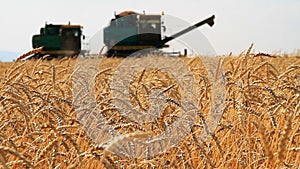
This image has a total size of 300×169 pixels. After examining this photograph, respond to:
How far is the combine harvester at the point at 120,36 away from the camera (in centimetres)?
1809

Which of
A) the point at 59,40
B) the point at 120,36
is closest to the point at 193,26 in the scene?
the point at 120,36

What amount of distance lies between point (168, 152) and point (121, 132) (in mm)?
271

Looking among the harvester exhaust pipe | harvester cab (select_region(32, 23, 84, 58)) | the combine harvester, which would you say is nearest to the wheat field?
the harvester exhaust pipe

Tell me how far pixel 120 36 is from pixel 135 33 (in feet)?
2.08

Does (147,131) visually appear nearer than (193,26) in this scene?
Yes

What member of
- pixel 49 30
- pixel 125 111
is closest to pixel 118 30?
pixel 49 30

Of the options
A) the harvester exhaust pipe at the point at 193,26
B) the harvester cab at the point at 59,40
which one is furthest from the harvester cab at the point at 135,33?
the harvester cab at the point at 59,40

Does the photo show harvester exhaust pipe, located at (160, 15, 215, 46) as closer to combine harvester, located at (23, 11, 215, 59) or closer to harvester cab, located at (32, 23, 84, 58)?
combine harvester, located at (23, 11, 215, 59)

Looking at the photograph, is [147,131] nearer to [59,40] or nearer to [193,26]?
[193,26]

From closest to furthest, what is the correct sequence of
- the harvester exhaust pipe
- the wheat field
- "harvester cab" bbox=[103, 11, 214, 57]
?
the wheat field < the harvester exhaust pipe < "harvester cab" bbox=[103, 11, 214, 57]

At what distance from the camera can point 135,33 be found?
1808 cm

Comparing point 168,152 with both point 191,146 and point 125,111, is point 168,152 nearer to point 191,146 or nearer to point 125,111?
point 191,146

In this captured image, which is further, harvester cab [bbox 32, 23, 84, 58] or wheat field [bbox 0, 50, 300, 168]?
harvester cab [bbox 32, 23, 84, 58]

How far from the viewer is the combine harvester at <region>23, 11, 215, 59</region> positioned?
1809 cm
